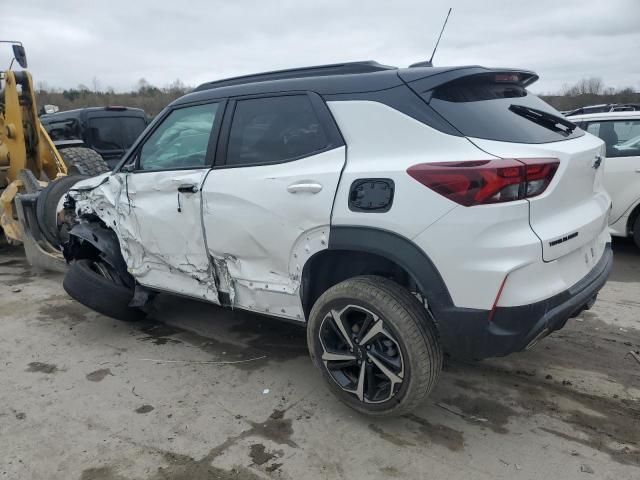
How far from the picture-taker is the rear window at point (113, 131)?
402 inches

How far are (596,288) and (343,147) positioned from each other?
1.62 meters

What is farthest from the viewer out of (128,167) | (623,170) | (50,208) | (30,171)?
(30,171)

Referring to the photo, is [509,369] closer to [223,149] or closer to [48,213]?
[223,149]

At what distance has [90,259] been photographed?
15.8 ft

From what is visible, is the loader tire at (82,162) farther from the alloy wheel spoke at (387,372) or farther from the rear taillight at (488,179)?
the rear taillight at (488,179)

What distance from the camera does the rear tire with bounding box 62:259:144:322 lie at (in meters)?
4.38

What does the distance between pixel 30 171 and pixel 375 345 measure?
228 inches

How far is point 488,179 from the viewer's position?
8.20 feet

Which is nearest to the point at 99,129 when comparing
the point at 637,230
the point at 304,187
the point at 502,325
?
the point at 304,187

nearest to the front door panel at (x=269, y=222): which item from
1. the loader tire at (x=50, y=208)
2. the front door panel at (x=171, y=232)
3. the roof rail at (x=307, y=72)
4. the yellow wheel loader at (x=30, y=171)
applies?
the front door panel at (x=171, y=232)

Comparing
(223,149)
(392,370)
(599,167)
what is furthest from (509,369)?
(223,149)

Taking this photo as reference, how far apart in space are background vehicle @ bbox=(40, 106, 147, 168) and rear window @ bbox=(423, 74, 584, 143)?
27.9ft

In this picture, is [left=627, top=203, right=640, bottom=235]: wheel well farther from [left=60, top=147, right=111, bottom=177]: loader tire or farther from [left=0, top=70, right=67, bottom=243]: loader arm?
[left=0, top=70, right=67, bottom=243]: loader arm

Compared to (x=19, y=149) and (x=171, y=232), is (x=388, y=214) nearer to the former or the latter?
(x=171, y=232)
